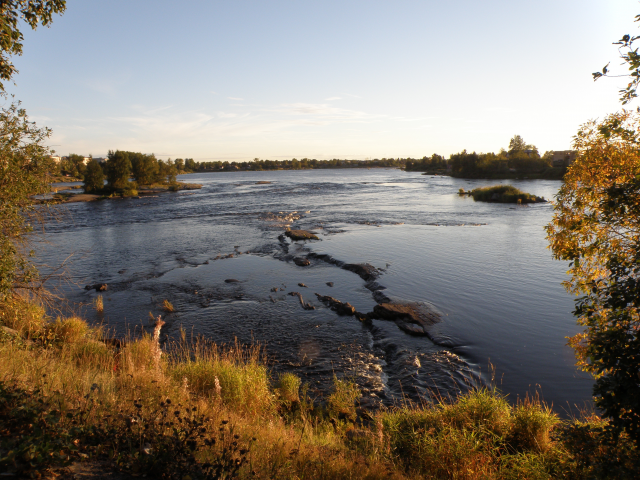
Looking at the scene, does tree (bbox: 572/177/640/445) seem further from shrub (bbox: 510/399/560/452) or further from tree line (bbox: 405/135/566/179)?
tree line (bbox: 405/135/566/179)

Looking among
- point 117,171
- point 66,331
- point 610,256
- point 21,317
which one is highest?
point 117,171

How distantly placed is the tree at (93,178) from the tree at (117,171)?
206 cm

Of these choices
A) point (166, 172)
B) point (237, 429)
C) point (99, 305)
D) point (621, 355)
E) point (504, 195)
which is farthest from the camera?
point (166, 172)

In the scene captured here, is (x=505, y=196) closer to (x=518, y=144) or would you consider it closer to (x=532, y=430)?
(x=532, y=430)

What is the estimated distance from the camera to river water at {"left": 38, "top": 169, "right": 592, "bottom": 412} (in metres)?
11.7

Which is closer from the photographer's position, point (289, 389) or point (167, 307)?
point (289, 389)

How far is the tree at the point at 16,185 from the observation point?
8555mm

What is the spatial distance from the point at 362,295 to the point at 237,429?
42.7 ft

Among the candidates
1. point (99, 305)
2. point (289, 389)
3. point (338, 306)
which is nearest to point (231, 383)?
point (289, 389)

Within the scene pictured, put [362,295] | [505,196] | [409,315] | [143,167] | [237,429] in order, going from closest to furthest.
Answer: [237,429] < [409,315] < [362,295] < [505,196] < [143,167]

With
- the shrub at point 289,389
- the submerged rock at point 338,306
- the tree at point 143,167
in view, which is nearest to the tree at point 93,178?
the tree at point 143,167

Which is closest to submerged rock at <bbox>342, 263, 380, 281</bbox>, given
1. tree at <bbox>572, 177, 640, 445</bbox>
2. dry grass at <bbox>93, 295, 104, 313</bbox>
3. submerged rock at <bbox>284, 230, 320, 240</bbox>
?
submerged rock at <bbox>284, 230, 320, 240</bbox>

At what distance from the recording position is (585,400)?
10359 mm

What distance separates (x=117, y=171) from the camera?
80.2 metres
